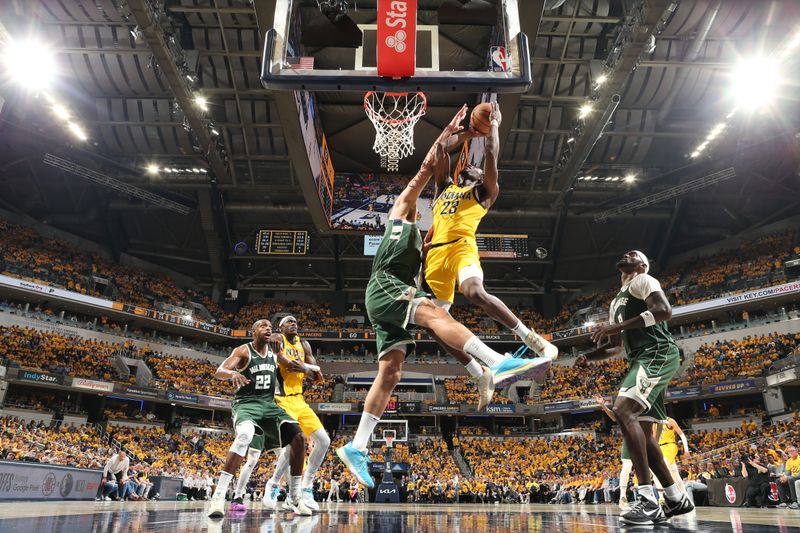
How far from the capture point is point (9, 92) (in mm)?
21109

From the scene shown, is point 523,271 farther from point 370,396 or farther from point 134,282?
point 370,396

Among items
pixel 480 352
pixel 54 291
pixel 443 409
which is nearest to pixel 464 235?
pixel 480 352

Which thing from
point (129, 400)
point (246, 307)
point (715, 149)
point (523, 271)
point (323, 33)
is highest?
point (715, 149)

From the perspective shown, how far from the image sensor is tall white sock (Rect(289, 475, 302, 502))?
5.59 m

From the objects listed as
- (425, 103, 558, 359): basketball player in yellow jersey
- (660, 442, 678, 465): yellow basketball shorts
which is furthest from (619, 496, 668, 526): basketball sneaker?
(660, 442, 678, 465): yellow basketball shorts

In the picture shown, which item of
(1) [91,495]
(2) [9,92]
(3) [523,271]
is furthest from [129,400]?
(3) [523,271]

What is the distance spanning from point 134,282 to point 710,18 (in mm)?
31155

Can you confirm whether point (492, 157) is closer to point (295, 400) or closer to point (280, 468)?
point (295, 400)

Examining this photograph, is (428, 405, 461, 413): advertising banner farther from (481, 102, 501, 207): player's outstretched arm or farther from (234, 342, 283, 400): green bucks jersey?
(481, 102, 501, 207): player's outstretched arm

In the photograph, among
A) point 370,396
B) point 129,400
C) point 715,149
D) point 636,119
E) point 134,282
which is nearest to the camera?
point 370,396

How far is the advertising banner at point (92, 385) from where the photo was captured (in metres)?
23.6

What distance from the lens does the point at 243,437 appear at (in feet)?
17.4

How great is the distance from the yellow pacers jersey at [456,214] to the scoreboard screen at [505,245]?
61.0 feet

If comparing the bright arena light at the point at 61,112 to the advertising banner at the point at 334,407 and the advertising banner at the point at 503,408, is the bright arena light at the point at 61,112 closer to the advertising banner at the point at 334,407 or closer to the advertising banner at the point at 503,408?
the advertising banner at the point at 334,407
